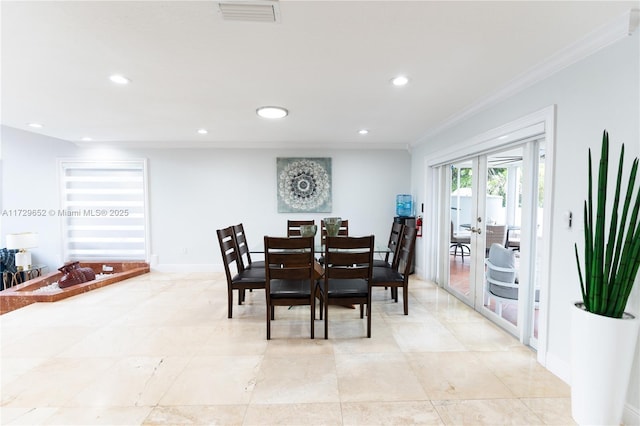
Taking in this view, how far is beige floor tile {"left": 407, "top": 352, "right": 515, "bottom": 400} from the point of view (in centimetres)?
187

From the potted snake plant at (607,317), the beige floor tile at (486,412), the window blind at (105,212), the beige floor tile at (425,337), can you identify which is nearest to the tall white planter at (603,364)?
the potted snake plant at (607,317)

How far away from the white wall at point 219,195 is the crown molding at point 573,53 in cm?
242

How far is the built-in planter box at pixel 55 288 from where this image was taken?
11.6 feet

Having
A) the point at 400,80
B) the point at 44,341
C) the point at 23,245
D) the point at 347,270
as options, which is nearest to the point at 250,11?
the point at 400,80

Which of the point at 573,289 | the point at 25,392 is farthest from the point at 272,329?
the point at 573,289

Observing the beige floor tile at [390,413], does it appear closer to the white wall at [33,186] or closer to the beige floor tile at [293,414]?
the beige floor tile at [293,414]

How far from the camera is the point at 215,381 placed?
2.01 m

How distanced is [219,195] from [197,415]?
3893 millimetres

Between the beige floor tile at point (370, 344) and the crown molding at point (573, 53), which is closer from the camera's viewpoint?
the crown molding at point (573, 53)

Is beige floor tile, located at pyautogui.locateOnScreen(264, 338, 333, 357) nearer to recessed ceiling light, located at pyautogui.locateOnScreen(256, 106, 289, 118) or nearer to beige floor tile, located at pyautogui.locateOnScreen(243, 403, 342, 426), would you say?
beige floor tile, located at pyautogui.locateOnScreen(243, 403, 342, 426)

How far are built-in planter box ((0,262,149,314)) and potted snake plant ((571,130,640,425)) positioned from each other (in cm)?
527

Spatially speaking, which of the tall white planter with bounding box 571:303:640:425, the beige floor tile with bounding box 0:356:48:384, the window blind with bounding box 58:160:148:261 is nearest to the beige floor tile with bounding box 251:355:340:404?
the tall white planter with bounding box 571:303:640:425

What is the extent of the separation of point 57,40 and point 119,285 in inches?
144

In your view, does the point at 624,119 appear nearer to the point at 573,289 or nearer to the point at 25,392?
the point at 573,289
